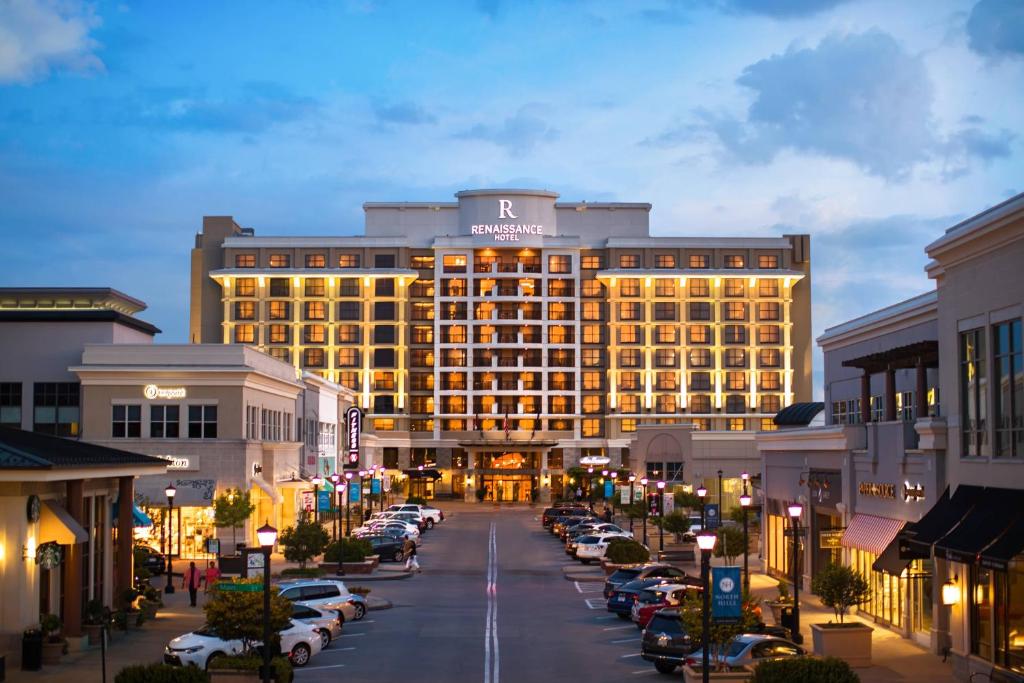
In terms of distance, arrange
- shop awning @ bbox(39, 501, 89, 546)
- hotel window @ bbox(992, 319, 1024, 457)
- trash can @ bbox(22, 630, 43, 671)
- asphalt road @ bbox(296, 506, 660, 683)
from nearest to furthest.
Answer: hotel window @ bbox(992, 319, 1024, 457) → trash can @ bbox(22, 630, 43, 671) → asphalt road @ bbox(296, 506, 660, 683) → shop awning @ bbox(39, 501, 89, 546)

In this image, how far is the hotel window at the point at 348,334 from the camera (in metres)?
146

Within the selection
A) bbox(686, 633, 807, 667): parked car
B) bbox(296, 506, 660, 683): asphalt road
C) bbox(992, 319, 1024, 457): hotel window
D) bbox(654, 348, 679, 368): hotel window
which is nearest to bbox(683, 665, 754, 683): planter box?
bbox(686, 633, 807, 667): parked car

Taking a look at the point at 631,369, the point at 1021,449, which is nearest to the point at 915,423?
the point at 1021,449

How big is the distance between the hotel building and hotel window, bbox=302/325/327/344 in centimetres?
26

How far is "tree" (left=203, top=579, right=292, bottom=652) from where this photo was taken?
29297mm

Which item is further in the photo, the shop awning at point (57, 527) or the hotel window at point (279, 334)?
the hotel window at point (279, 334)

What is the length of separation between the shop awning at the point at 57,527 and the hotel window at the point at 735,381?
117 metres

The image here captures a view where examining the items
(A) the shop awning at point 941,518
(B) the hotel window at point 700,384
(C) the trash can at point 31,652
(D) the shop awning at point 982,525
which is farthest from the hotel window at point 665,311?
(C) the trash can at point 31,652

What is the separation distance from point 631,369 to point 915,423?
357 ft

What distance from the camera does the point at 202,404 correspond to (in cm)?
6575

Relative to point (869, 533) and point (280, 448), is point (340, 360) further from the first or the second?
point (869, 533)

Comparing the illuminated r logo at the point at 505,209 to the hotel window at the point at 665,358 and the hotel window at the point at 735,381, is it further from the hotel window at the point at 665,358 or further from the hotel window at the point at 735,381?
the hotel window at the point at 735,381

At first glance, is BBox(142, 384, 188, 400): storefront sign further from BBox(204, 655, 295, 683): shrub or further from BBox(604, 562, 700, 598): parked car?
BBox(204, 655, 295, 683): shrub

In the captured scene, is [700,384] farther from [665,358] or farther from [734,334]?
[734,334]
